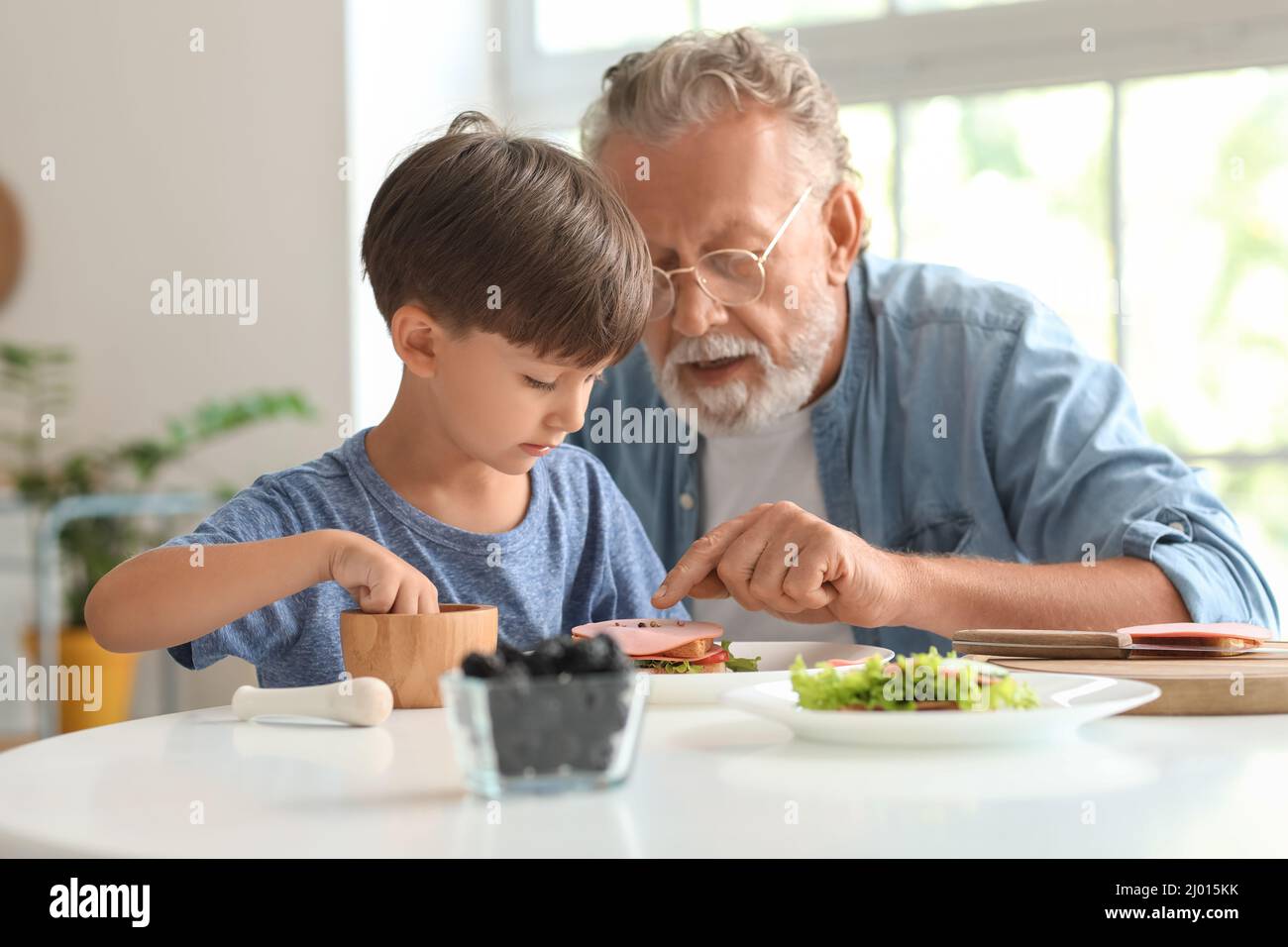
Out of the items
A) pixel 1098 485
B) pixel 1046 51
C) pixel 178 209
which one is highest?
pixel 1046 51

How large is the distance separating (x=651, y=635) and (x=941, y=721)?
14.3 inches

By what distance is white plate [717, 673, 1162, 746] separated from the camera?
840 millimetres

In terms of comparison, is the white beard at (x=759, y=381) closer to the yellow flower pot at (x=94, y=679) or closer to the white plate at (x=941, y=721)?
the white plate at (x=941, y=721)

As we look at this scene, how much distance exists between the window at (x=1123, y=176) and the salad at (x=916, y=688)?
81.9 inches

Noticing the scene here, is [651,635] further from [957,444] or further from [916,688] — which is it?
[957,444]

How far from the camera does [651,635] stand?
1153 mm

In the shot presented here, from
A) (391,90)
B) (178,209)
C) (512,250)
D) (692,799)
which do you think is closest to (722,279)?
(512,250)

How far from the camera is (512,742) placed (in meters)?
0.72

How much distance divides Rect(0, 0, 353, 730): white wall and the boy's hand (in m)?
2.39

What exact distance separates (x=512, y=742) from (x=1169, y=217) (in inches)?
104

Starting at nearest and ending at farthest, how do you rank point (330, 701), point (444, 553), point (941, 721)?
point (941, 721)
point (330, 701)
point (444, 553)

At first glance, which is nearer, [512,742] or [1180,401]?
[512,742]
